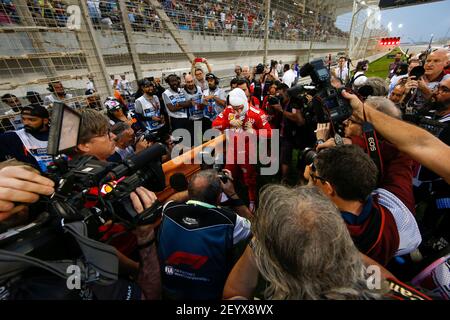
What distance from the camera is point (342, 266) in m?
0.73

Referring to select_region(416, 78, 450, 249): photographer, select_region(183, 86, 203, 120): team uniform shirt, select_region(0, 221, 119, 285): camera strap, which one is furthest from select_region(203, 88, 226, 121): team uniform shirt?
select_region(0, 221, 119, 285): camera strap

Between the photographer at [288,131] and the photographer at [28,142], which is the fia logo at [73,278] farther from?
the photographer at [288,131]

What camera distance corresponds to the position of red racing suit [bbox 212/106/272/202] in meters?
3.02

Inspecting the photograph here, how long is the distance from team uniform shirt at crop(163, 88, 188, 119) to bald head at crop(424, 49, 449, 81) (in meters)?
4.40

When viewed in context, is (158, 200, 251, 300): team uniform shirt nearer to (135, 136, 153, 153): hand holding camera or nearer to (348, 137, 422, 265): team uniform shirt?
(348, 137, 422, 265): team uniform shirt

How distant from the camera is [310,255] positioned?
71cm

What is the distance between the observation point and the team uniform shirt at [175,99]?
14.6 ft

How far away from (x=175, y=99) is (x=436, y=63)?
459cm

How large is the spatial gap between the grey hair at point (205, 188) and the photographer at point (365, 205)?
69 centimetres

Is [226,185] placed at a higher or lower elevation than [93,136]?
lower

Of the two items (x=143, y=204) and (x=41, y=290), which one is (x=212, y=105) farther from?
(x=41, y=290)

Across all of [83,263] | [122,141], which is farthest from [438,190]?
[122,141]
